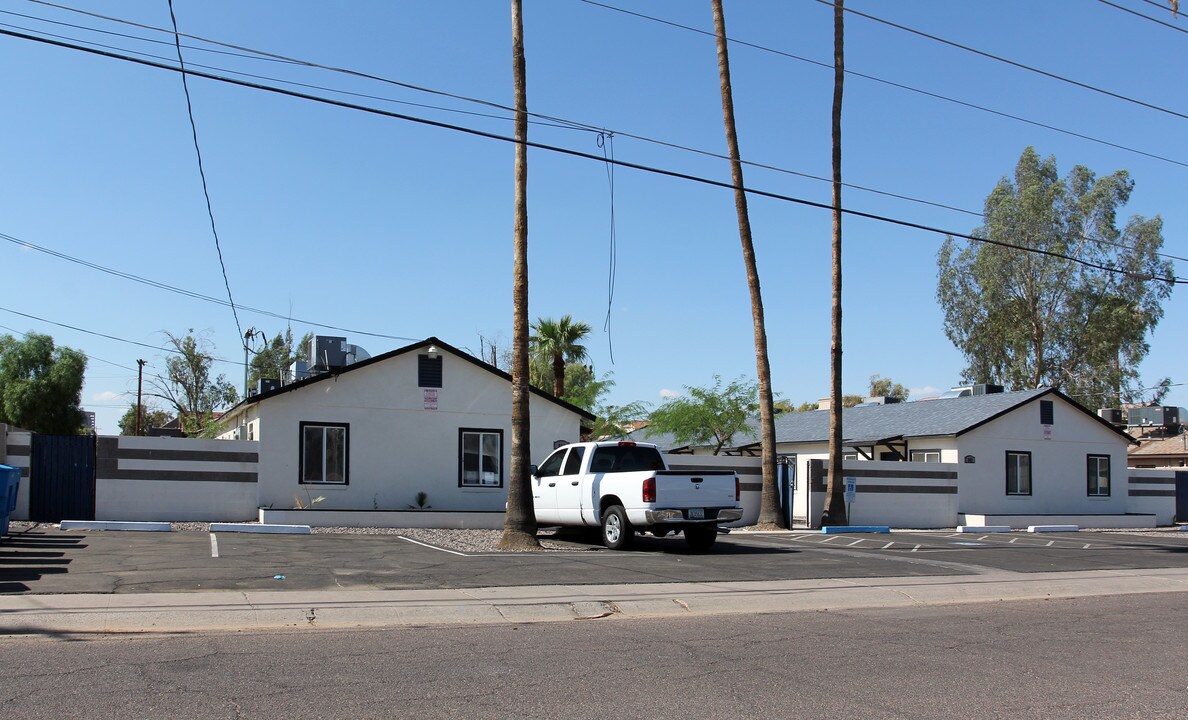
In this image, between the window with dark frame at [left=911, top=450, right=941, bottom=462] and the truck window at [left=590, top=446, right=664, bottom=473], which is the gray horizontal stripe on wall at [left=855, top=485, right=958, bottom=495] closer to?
the window with dark frame at [left=911, top=450, right=941, bottom=462]

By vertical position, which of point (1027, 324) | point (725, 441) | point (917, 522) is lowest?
point (917, 522)

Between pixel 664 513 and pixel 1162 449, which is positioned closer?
pixel 664 513

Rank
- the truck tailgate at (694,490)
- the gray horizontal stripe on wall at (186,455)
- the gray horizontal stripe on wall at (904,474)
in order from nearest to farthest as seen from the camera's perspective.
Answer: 1. the truck tailgate at (694,490)
2. the gray horizontal stripe on wall at (186,455)
3. the gray horizontal stripe on wall at (904,474)

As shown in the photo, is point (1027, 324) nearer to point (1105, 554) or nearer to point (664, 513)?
point (1105, 554)

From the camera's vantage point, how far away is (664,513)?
16641 mm

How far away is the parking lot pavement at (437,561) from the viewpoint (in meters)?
12.0

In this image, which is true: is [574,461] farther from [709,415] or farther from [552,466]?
[709,415]

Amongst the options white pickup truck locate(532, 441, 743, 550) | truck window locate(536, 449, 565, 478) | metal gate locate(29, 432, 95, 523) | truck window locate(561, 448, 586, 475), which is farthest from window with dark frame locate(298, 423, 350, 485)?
truck window locate(561, 448, 586, 475)

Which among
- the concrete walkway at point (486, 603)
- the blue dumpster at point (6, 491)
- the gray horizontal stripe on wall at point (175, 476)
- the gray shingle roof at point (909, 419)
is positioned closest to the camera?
the concrete walkway at point (486, 603)

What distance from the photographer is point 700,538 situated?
18.0m

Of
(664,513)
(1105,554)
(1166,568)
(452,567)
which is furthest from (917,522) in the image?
(452,567)

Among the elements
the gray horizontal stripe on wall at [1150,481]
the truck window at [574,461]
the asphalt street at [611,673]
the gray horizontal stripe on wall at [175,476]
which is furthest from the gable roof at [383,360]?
the gray horizontal stripe on wall at [1150,481]

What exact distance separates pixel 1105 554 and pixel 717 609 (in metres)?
12.6

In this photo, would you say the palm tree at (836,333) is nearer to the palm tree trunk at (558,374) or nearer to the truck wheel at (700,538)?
the truck wheel at (700,538)
